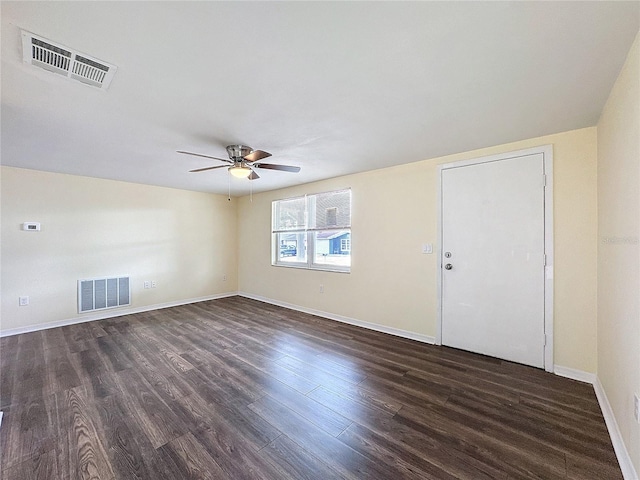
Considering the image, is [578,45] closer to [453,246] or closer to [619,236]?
[619,236]

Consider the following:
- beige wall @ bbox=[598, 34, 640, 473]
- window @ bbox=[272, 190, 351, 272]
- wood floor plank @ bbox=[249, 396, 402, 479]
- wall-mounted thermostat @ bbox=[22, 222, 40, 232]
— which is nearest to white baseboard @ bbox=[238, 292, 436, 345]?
window @ bbox=[272, 190, 351, 272]

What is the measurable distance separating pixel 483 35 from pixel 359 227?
2.85 meters

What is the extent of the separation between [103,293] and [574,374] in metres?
6.24

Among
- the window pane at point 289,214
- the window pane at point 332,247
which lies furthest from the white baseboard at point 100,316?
the window pane at point 332,247

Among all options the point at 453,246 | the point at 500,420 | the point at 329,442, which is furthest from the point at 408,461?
the point at 453,246

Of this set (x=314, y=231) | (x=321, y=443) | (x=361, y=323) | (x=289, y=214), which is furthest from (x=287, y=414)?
(x=289, y=214)

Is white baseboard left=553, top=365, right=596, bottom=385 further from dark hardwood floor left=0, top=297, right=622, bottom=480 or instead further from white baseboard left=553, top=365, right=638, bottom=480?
dark hardwood floor left=0, top=297, right=622, bottom=480

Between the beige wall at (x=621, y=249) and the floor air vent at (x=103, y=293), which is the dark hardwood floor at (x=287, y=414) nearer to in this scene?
the beige wall at (x=621, y=249)

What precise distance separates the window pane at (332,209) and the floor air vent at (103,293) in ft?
11.5

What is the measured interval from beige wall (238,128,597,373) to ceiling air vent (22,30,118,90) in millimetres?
3078

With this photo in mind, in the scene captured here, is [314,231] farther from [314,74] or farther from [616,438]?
[616,438]

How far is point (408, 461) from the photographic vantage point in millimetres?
1525

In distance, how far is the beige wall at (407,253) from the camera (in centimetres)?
241

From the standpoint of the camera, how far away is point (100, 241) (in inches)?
171
